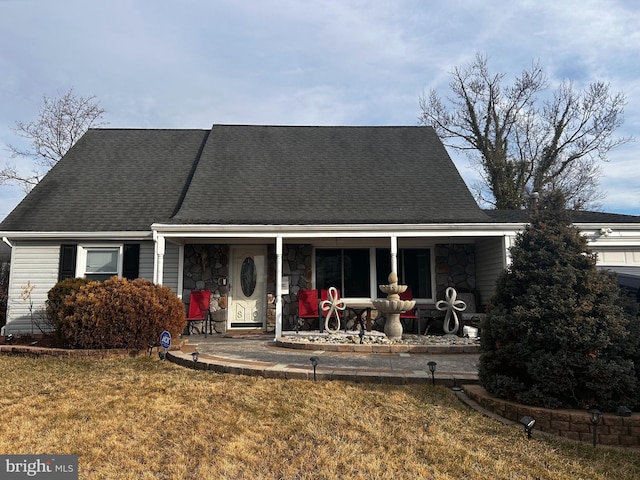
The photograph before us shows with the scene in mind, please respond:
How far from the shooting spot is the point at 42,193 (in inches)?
428

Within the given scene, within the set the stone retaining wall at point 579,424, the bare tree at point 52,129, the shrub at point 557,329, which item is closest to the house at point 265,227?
the shrub at point 557,329

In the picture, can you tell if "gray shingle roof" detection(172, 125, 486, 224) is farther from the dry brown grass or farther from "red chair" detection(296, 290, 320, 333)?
the dry brown grass

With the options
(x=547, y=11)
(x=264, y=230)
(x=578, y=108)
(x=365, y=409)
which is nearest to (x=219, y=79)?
(x=264, y=230)

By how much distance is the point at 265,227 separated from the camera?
9.02 m

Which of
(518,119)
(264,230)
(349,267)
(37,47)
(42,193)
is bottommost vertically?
(349,267)

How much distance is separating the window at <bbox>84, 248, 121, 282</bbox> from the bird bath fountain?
6.22 meters

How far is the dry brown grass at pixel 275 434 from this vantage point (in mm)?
3215

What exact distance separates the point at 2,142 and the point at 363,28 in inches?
724

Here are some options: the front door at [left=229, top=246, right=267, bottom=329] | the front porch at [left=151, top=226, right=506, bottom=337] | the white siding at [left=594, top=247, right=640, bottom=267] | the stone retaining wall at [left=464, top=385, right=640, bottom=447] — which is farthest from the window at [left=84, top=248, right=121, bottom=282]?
the white siding at [left=594, top=247, right=640, bottom=267]

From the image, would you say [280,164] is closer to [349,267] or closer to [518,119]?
[349,267]

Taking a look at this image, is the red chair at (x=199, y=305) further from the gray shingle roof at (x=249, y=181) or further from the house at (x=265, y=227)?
the gray shingle roof at (x=249, y=181)

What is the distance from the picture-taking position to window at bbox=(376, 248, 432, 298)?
35.2 ft

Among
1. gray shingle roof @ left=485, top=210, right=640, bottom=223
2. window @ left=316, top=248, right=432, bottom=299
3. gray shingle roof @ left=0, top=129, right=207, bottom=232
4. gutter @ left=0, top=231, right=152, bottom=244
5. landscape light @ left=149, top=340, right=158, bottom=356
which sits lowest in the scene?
landscape light @ left=149, top=340, right=158, bottom=356

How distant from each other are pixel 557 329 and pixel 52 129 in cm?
2273
